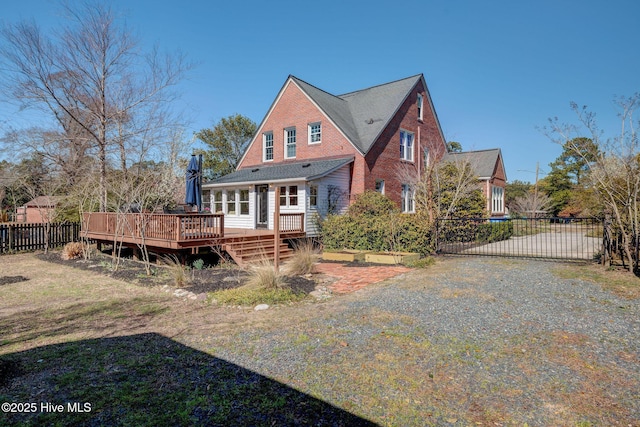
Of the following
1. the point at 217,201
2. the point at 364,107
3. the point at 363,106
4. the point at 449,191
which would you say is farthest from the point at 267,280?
the point at 363,106

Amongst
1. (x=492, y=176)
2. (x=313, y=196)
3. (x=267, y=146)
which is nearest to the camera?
(x=313, y=196)

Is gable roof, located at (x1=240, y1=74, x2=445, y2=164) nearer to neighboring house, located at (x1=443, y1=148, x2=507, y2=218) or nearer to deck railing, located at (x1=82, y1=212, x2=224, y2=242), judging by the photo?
neighboring house, located at (x1=443, y1=148, x2=507, y2=218)

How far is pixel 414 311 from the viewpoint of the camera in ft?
19.9

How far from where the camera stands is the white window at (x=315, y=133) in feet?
64.0

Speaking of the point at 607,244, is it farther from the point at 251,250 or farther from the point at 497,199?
the point at 497,199

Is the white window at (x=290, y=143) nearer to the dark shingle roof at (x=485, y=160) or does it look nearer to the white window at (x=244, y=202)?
the white window at (x=244, y=202)

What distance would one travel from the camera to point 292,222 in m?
14.7

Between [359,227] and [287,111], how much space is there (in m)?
10.7

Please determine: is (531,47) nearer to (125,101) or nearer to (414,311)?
(414,311)

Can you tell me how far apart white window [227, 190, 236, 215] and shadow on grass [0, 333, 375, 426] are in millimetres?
14735

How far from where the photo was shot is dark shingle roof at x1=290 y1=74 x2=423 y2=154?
61.3 feet

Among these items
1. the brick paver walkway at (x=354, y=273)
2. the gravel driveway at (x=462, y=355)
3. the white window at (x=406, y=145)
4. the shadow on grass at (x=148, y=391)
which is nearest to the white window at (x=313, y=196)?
the brick paver walkway at (x=354, y=273)

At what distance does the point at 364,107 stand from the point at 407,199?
6661 mm

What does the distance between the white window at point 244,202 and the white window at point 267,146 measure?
4.21 meters
